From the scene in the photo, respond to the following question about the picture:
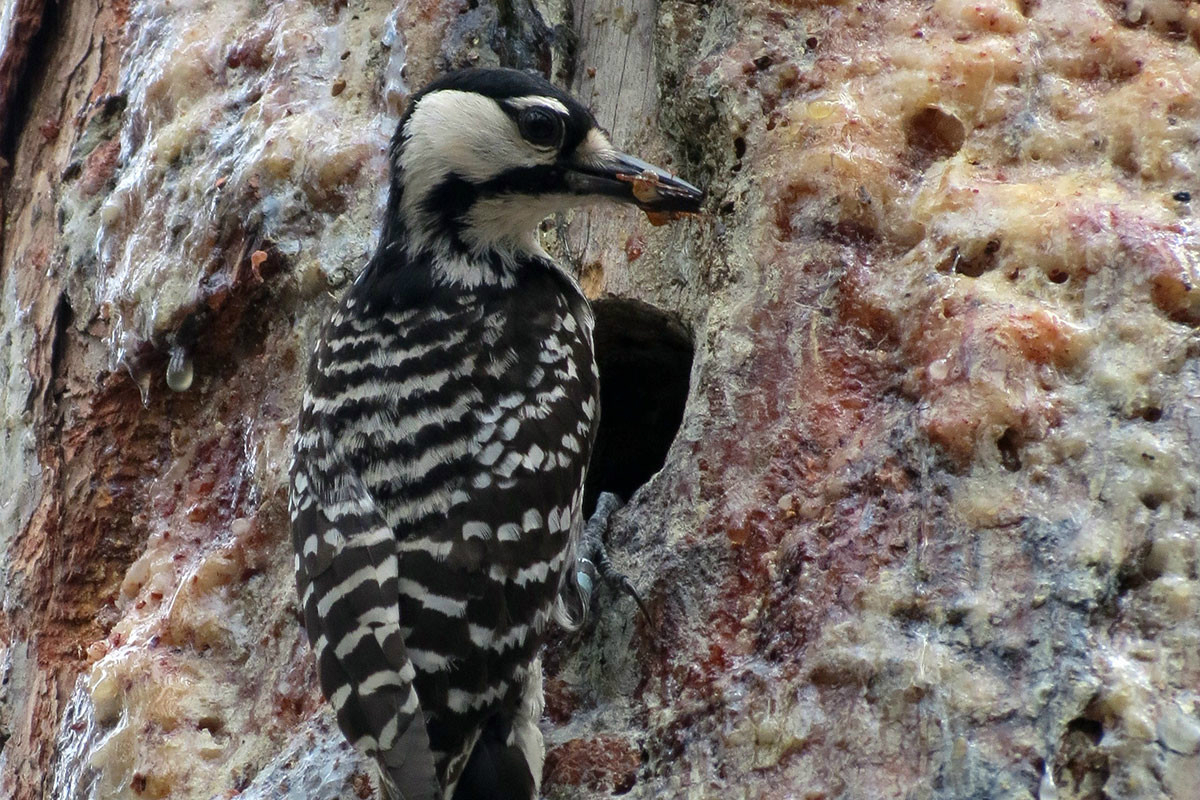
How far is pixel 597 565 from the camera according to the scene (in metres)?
3.14

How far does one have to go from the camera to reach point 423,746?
2.62m

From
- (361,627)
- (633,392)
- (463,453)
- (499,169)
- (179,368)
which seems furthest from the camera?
(633,392)

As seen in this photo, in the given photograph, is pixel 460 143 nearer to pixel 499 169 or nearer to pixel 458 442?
pixel 499 169

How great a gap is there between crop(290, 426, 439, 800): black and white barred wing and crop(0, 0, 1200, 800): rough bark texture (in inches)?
14.5

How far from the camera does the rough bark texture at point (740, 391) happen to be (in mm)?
2457

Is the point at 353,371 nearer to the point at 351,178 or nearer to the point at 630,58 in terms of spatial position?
the point at 351,178

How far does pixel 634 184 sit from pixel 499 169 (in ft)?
1.28

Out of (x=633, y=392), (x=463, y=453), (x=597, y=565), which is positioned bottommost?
(x=633, y=392)

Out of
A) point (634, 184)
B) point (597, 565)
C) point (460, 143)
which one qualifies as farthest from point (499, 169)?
point (597, 565)

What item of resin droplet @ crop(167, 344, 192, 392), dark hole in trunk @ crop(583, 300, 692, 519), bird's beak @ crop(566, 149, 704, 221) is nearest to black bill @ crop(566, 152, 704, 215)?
bird's beak @ crop(566, 149, 704, 221)

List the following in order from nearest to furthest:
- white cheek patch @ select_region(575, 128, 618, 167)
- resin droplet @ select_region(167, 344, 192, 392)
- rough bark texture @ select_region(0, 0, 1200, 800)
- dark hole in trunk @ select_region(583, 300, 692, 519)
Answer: rough bark texture @ select_region(0, 0, 1200, 800) → white cheek patch @ select_region(575, 128, 618, 167) → resin droplet @ select_region(167, 344, 192, 392) → dark hole in trunk @ select_region(583, 300, 692, 519)

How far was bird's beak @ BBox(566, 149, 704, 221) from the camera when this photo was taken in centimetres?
320

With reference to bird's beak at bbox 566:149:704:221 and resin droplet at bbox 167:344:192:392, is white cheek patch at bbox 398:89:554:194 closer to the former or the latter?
bird's beak at bbox 566:149:704:221

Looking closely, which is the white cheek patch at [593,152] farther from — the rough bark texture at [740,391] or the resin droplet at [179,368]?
the resin droplet at [179,368]
